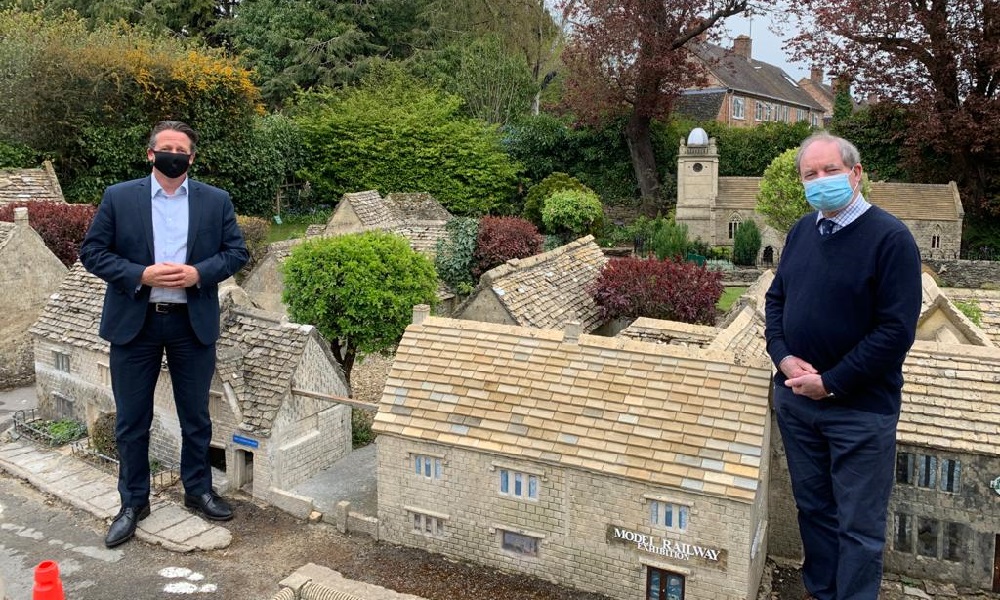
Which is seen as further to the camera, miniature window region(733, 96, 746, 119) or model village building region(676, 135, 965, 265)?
miniature window region(733, 96, 746, 119)

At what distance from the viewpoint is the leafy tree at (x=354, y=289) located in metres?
15.5

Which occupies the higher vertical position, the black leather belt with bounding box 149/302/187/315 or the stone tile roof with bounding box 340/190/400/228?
the stone tile roof with bounding box 340/190/400/228

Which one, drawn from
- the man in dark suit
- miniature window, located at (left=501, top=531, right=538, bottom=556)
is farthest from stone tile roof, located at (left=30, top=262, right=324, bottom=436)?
miniature window, located at (left=501, top=531, right=538, bottom=556)

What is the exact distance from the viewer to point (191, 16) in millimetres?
43781

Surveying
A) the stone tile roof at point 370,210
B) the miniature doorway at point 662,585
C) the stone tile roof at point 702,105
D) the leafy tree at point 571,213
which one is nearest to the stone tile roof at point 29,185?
the stone tile roof at point 370,210

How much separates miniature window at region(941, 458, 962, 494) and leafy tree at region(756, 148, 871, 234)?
19.1 m

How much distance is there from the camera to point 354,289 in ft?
50.5

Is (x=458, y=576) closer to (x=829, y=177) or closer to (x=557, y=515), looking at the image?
(x=557, y=515)

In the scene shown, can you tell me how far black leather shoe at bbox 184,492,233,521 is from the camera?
9656 millimetres

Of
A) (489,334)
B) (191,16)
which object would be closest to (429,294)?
(489,334)

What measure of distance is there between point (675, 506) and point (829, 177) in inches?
172

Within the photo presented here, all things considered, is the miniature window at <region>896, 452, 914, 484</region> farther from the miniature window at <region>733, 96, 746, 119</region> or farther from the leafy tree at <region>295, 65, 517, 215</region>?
the miniature window at <region>733, 96, 746, 119</region>

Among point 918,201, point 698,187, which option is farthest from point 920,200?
point 698,187

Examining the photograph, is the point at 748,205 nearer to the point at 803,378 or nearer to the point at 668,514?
the point at 668,514
